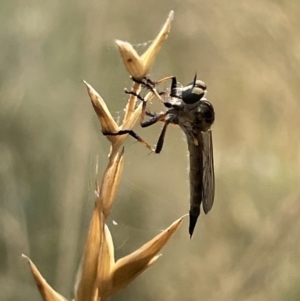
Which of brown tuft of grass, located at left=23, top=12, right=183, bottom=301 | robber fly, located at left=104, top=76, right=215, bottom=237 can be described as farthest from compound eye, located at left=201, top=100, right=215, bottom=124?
brown tuft of grass, located at left=23, top=12, right=183, bottom=301

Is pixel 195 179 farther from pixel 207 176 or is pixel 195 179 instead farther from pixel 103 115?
pixel 103 115

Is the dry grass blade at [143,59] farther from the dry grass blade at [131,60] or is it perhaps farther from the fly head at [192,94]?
the fly head at [192,94]

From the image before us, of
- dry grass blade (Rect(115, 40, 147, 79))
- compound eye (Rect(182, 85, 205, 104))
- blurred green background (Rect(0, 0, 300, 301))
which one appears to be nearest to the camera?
dry grass blade (Rect(115, 40, 147, 79))

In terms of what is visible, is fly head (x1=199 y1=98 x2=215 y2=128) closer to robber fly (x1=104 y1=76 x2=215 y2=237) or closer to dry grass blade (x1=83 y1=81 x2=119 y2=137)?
robber fly (x1=104 y1=76 x2=215 y2=237)

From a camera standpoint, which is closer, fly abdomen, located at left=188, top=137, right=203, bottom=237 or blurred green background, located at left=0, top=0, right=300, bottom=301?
fly abdomen, located at left=188, top=137, right=203, bottom=237

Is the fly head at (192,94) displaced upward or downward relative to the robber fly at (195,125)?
upward

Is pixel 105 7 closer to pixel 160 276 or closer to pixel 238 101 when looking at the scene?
pixel 238 101

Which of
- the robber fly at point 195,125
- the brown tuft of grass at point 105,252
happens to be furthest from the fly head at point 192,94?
the brown tuft of grass at point 105,252

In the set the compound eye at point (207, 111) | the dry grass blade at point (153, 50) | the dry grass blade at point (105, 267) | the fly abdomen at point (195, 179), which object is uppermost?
the dry grass blade at point (153, 50)
